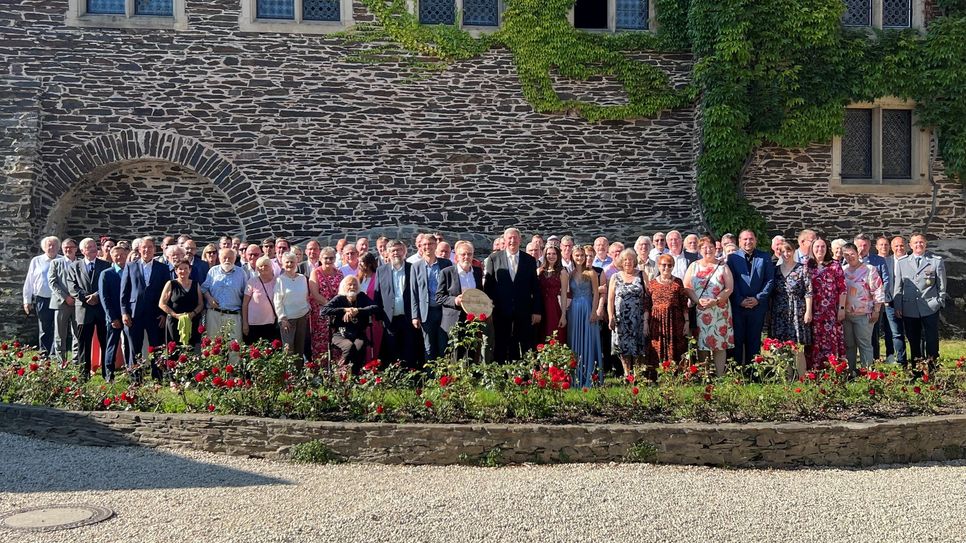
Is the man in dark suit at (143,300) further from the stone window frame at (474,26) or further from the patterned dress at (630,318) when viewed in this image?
the stone window frame at (474,26)

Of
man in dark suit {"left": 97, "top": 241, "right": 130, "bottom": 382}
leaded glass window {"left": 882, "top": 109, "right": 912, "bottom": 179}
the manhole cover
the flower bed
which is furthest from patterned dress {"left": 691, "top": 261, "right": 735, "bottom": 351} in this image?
leaded glass window {"left": 882, "top": 109, "right": 912, "bottom": 179}

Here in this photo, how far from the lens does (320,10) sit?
16109mm

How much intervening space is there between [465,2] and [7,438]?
36.8 ft

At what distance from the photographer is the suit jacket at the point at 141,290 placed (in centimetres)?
952

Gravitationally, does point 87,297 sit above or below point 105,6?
below

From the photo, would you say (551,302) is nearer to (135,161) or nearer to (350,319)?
(350,319)

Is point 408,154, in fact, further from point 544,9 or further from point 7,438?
point 7,438

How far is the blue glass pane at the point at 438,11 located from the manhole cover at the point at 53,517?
12.2 metres

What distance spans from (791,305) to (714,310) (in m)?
0.77

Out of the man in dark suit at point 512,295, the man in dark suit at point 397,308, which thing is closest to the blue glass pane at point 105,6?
the man in dark suit at point 397,308

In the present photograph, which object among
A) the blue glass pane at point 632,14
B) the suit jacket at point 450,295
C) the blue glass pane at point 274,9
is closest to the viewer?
the suit jacket at point 450,295

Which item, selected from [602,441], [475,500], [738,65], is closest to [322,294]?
[602,441]

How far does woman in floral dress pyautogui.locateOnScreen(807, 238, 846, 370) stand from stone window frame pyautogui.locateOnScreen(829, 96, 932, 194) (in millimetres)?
7799

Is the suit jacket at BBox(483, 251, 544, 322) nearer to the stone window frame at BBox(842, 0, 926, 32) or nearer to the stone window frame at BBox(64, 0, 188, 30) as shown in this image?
the stone window frame at BBox(64, 0, 188, 30)
